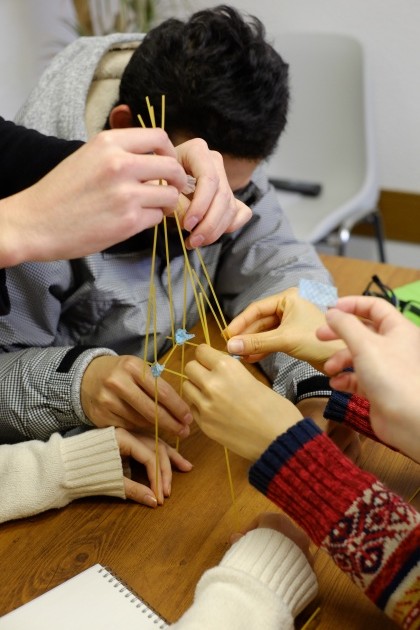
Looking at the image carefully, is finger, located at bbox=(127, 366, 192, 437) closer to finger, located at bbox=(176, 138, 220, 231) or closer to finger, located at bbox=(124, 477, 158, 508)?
finger, located at bbox=(124, 477, 158, 508)

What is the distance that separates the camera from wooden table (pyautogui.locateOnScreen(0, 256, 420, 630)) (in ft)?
2.50

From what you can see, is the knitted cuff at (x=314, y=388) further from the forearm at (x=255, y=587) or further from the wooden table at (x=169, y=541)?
the forearm at (x=255, y=587)

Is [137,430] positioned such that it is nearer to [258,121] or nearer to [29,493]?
[29,493]

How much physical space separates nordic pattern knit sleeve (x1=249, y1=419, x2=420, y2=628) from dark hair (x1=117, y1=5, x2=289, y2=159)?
0.57m

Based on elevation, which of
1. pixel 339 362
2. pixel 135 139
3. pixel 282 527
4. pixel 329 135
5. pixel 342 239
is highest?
pixel 135 139

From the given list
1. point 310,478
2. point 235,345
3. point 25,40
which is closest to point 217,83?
point 235,345

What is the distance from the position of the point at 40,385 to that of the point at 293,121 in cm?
185

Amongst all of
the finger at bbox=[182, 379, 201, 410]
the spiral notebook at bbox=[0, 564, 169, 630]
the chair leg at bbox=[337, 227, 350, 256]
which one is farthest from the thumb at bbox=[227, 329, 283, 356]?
the chair leg at bbox=[337, 227, 350, 256]

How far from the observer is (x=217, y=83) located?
108cm

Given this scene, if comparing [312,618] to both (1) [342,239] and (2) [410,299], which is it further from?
(1) [342,239]

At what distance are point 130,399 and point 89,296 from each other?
30 cm

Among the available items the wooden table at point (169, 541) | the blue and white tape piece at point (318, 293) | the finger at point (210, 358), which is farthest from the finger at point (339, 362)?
the blue and white tape piece at point (318, 293)

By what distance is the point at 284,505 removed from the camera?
75cm

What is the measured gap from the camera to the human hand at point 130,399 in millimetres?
945
